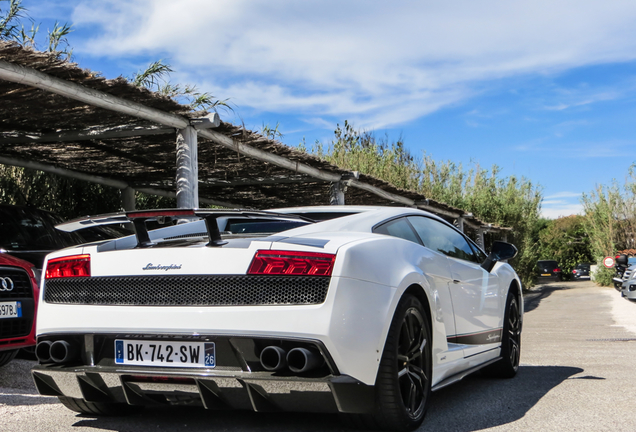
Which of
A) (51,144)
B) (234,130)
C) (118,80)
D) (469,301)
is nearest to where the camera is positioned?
(469,301)

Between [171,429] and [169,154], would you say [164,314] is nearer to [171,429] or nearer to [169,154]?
[171,429]

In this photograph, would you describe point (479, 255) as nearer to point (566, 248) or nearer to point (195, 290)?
point (195, 290)

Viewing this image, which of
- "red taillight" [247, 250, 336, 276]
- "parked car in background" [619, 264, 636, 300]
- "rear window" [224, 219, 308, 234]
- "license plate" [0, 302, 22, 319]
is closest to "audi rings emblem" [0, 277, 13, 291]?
"license plate" [0, 302, 22, 319]

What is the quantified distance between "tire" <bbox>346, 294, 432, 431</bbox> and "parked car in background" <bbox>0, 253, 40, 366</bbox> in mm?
2946

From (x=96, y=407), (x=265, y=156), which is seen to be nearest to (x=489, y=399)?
(x=96, y=407)

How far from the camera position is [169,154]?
407 inches

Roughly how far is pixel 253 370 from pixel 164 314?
50cm

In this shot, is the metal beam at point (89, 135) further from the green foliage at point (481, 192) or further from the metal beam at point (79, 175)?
the green foliage at point (481, 192)

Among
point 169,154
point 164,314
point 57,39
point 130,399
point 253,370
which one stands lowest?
point 130,399

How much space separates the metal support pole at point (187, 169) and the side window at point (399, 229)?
14.0 feet

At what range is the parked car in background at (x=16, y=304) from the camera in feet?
16.0

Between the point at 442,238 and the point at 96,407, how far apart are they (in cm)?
252

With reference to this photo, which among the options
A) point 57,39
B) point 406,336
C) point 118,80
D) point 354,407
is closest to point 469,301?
point 406,336

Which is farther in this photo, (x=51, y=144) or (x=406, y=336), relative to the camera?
(x=51, y=144)
